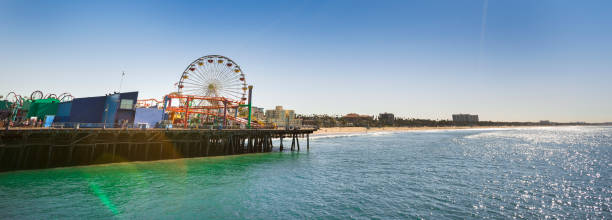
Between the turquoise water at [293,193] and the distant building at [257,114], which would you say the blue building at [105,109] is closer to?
the turquoise water at [293,193]

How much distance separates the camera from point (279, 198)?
1698 centimetres

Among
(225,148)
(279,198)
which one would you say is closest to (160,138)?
(225,148)

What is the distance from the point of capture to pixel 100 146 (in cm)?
2708

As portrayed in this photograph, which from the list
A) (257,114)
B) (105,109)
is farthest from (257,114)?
(105,109)

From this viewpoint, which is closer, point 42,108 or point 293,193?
point 293,193

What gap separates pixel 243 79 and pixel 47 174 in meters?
30.7

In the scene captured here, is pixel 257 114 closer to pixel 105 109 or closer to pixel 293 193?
pixel 105 109

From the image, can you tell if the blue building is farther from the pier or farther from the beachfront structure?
the beachfront structure

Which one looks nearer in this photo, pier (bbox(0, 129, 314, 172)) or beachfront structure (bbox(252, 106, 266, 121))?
pier (bbox(0, 129, 314, 172))

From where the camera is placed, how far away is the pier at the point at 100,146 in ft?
73.7

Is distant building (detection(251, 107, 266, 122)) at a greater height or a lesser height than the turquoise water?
greater

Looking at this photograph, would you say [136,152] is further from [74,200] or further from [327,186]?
[327,186]

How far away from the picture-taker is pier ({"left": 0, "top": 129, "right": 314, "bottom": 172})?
22.5m

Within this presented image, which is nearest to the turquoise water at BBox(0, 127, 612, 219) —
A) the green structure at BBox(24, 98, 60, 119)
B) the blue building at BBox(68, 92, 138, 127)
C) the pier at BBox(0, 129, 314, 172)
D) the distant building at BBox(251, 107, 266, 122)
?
the pier at BBox(0, 129, 314, 172)
